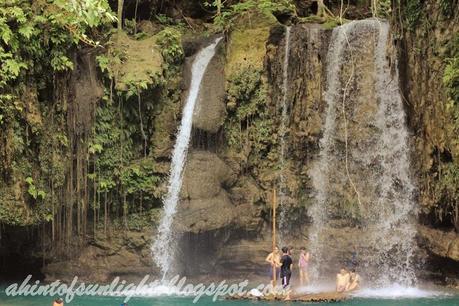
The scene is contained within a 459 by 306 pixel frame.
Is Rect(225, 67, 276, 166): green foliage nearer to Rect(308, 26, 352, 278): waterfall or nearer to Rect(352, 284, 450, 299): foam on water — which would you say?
Rect(308, 26, 352, 278): waterfall

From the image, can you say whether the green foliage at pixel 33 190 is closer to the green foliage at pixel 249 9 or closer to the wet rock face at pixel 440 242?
the green foliage at pixel 249 9

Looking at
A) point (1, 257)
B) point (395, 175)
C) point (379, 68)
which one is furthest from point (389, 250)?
point (1, 257)

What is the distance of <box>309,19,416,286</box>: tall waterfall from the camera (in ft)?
53.1

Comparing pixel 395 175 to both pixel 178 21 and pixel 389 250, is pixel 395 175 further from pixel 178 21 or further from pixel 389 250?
pixel 178 21

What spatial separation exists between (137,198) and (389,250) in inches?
274

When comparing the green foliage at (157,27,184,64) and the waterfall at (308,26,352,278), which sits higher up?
the green foliage at (157,27,184,64)

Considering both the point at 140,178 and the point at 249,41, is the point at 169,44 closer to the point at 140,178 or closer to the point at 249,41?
the point at 249,41

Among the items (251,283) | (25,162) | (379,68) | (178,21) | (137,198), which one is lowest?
(251,283)

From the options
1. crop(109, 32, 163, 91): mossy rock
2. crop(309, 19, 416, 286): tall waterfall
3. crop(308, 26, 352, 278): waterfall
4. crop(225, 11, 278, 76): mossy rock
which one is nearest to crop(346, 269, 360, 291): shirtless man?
crop(309, 19, 416, 286): tall waterfall

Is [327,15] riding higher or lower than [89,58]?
higher

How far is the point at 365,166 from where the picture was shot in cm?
1652

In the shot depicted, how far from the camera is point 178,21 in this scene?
1986 centimetres

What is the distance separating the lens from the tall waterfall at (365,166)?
16172mm

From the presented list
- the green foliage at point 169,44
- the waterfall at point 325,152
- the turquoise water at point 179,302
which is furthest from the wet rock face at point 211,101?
the turquoise water at point 179,302
